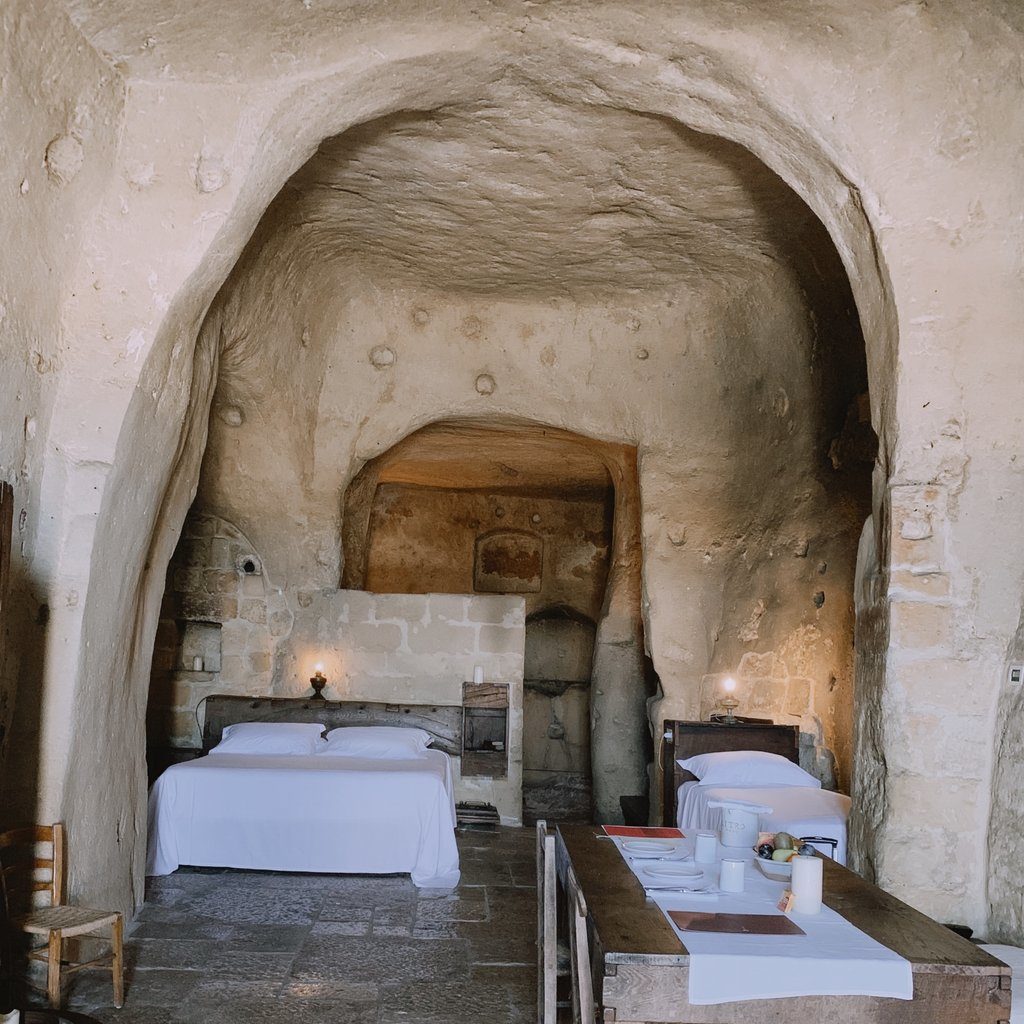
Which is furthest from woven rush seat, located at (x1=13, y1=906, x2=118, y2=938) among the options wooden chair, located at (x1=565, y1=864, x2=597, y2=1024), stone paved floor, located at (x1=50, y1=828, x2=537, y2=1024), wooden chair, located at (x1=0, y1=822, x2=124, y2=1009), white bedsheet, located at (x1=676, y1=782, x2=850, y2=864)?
white bedsheet, located at (x1=676, y1=782, x2=850, y2=864)

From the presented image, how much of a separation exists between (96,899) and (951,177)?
14.2ft

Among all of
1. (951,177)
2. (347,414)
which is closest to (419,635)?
(347,414)

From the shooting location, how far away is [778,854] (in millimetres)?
3039

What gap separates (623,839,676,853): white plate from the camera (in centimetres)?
325

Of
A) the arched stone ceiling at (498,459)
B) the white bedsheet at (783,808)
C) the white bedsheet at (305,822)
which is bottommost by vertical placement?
the white bedsheet at (305,822)

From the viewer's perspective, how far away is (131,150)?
3.75 m

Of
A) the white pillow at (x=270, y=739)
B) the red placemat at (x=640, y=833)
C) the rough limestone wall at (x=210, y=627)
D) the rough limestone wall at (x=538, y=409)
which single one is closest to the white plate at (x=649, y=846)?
the red placemat at (x=640, y=833)

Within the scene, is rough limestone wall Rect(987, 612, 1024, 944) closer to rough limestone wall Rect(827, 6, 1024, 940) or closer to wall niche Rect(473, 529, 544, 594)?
rough limestone wall Rect(827, 6, 1024, 940)

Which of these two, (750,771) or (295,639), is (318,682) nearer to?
(295,639)

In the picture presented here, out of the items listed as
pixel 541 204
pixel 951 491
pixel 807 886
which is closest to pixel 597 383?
pixel 541 204

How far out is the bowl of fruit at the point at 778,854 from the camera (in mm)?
2977

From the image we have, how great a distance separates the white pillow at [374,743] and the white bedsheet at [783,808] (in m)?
1.71

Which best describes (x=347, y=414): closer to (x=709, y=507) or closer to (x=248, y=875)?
(x=709, y=507)

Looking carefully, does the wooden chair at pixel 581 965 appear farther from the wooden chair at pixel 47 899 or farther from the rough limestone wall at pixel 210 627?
the rough limestone wall at pixel 210 627
